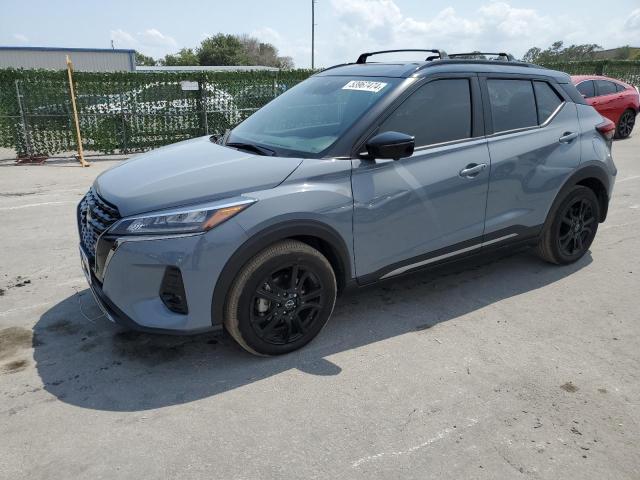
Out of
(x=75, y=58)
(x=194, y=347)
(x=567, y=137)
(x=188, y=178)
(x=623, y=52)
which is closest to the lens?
(x=188, y=178)

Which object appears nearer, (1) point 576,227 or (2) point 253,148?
(2) point 253,148

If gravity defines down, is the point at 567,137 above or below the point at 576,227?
above

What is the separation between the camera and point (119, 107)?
12695 mm

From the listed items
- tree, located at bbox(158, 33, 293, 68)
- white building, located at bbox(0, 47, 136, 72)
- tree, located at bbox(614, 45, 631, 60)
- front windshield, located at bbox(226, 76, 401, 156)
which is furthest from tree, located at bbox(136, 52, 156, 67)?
front windshield, located at bbox(226, 76, 401, 156)

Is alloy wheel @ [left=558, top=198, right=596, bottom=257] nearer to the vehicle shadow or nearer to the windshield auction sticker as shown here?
the vehicle shadow

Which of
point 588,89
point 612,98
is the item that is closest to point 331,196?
point 588,89

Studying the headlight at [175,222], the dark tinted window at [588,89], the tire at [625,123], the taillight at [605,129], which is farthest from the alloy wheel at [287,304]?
the tire at [625,123]

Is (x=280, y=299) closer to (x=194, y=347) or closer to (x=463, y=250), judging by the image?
(x=194, y=347)

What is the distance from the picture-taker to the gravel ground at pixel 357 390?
246cm

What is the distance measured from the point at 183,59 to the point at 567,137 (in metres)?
69.6

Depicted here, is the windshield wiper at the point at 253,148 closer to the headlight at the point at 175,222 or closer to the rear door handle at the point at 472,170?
the headlight at the point at 175,222

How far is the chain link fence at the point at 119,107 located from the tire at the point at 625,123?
9.48 meters

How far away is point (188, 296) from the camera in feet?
9.56

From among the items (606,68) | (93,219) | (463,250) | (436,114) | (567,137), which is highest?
(606,68)
